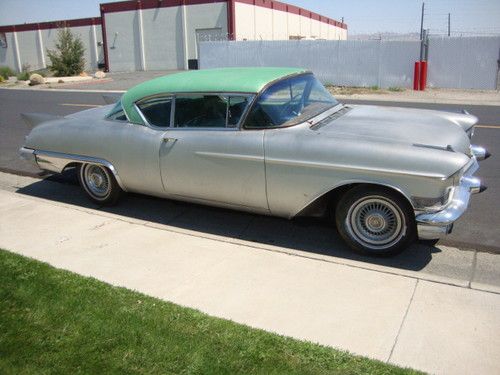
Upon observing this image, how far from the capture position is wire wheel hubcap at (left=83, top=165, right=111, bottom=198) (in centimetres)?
589

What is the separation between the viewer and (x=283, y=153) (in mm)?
4512

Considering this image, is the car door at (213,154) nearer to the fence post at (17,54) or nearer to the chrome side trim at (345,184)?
the chrome side trim at (345,184)

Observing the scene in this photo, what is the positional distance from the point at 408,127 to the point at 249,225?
1.88 metres

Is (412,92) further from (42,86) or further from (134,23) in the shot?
(134,23)

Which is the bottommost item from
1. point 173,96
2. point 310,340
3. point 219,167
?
point 310,340

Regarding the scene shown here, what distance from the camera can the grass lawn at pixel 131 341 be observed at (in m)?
2.99

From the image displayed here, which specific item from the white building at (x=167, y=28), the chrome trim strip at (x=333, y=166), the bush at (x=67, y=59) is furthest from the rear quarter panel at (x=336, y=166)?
the bush at (x=67, y=59)

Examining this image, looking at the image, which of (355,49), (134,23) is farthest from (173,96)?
(134,23)

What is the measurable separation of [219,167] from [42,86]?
82.0ft

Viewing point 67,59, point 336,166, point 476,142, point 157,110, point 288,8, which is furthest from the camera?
point 288,8

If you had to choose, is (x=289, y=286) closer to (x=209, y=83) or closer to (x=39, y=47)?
(x=209, y=83)

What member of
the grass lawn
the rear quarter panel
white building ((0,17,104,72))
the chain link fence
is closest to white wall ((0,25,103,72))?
white building ((0,17,104,72))

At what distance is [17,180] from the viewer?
7457mm

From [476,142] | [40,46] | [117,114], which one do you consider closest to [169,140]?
[117,114]
